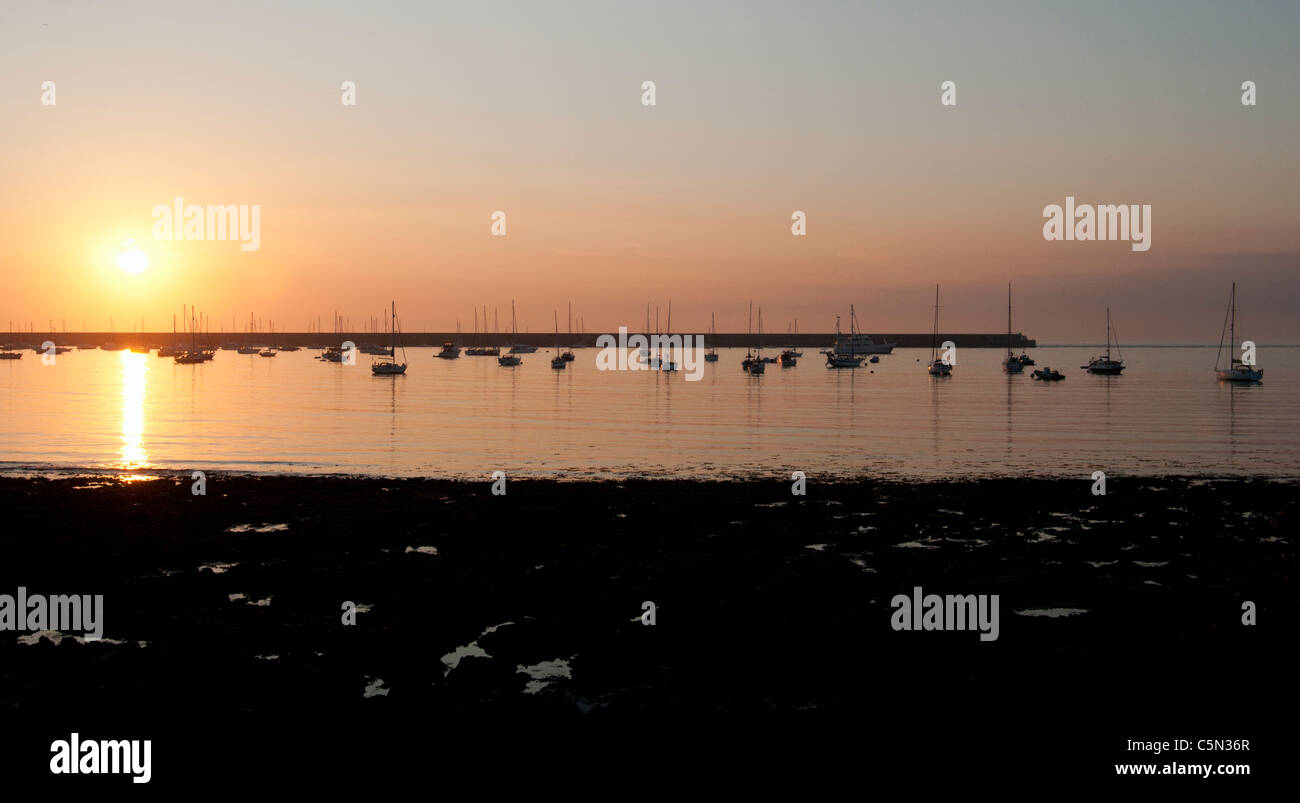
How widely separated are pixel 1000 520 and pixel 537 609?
1381 centimetres

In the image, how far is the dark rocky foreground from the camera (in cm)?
1180

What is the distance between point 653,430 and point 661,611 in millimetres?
40990

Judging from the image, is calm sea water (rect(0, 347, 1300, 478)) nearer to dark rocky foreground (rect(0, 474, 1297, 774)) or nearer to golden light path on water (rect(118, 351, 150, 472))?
golden light path on water (rect(118, 351, 150, 472))

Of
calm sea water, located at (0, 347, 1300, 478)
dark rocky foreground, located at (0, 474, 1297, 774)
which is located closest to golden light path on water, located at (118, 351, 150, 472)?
calm sea water, located at (0, 347, 1300, 478)

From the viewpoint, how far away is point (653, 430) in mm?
57000

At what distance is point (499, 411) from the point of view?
7319cm

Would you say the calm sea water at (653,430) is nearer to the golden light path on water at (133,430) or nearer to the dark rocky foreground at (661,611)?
the golden light path on water at (133,430)

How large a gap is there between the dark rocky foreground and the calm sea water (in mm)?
11760

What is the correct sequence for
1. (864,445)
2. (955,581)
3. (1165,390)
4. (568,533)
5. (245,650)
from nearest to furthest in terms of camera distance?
(245,650) → (955,581) → (568,533) → (864,445) → (1165,390)

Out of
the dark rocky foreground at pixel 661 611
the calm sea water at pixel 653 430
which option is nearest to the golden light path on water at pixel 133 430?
the calm sea water at pixel 653 430
